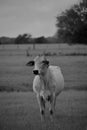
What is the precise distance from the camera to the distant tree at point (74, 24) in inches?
1563

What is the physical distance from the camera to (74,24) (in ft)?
132

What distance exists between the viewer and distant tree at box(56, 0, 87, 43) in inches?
1563

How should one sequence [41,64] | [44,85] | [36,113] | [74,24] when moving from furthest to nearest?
[74,24] → [36,113] → [44,85] → [41,64]

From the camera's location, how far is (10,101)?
10820 mm

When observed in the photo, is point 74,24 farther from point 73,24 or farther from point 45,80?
point 45,80

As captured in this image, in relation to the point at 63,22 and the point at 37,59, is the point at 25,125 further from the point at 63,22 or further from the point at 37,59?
the point at 63,22

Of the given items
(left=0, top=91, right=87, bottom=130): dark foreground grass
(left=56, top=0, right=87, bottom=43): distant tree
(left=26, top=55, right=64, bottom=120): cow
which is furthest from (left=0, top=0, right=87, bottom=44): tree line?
(left=26, top=55, right=64, bottom=120): cow

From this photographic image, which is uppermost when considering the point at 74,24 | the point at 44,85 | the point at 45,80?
the point at 74,24

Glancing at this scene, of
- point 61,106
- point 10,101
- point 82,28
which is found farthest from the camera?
point 82,28

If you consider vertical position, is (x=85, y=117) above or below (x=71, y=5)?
below

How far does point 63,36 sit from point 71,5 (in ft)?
14.6

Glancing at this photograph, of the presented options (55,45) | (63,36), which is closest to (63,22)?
(63,36)

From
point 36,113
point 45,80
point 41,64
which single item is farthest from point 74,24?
point 41,64

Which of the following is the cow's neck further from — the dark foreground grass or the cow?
the dark foreground grass
